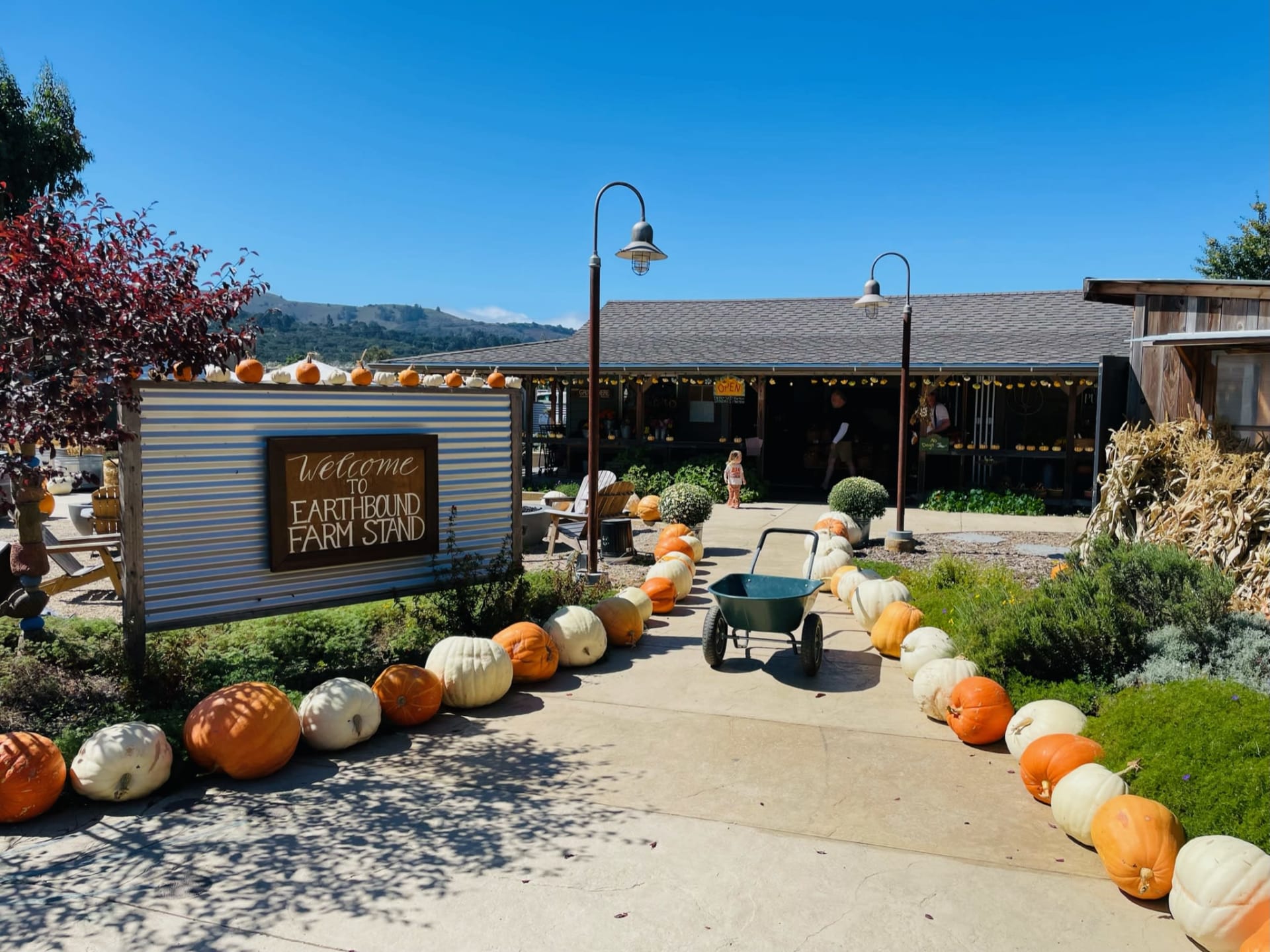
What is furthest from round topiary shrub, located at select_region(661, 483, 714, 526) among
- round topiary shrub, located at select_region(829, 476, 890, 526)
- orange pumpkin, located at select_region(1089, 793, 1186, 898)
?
orange pumpkin, located at select_region(1089, 793, 1186, 898)

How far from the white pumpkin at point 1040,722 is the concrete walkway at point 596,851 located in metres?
0.19

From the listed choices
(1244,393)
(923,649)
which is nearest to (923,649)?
(923,649)

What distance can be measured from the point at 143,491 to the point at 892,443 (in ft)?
61.5

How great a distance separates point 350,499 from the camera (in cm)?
698

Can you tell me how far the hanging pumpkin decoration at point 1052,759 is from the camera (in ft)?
14.9

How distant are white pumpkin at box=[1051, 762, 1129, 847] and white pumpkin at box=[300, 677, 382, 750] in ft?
12.1

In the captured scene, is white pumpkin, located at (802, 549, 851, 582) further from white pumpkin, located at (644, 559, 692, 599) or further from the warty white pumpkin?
the warty white pumpkin

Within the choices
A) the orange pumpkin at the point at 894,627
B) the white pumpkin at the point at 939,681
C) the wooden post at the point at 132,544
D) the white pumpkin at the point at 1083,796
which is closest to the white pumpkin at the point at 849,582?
the orange pumpkin at the point at 894,627

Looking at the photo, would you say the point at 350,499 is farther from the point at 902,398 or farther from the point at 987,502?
the point at 987,502

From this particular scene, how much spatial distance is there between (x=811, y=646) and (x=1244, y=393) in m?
5.37

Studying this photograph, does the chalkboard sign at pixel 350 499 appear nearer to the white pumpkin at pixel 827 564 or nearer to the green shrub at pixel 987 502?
the white pumpkin at pixel 827 564

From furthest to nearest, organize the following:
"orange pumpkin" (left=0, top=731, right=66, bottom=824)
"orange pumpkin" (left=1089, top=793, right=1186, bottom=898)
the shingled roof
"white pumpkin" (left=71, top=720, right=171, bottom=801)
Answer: the shingled roof, "white pumpkin" (left=71, top=720, right=171, bottom=801), "orange pumpkin" (left=0, top=731, right=66, bottom=824), "orange pumpkin" (left=1089, top=793, right=1186, bottom=898)

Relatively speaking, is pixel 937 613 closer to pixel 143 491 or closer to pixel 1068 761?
pixel 1068 761

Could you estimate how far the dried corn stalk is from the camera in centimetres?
708
